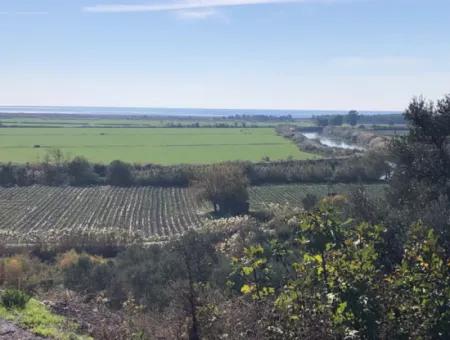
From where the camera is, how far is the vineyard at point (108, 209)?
41384 millimetres

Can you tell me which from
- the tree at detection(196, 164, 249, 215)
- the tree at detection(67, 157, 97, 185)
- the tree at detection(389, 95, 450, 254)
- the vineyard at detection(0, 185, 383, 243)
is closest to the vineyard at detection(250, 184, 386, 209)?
the vineyard at detection(0, 185, 383, 243)

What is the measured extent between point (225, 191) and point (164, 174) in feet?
59.2

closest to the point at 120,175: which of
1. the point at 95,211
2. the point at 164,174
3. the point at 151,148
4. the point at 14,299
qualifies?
the point at 164,174

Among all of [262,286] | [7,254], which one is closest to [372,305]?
[262,286]

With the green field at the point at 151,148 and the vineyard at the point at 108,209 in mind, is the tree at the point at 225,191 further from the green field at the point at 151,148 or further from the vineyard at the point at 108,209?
the green field at the point at 151,148

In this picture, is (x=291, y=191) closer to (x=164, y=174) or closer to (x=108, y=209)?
(x=164, y=174)

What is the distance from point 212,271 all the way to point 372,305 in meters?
13.3

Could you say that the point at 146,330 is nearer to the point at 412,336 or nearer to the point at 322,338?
the point at 322,338

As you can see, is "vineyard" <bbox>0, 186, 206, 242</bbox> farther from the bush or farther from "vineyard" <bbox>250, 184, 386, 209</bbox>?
the bush

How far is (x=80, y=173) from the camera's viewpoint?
6938 cm

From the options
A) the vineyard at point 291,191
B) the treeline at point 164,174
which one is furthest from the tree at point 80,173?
the vineyard at point 291,191

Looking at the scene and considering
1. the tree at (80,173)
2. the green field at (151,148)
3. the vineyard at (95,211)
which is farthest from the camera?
the green field at (151,148)

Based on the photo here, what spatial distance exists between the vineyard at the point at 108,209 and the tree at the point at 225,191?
1.27 metres

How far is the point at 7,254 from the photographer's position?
101 feet
